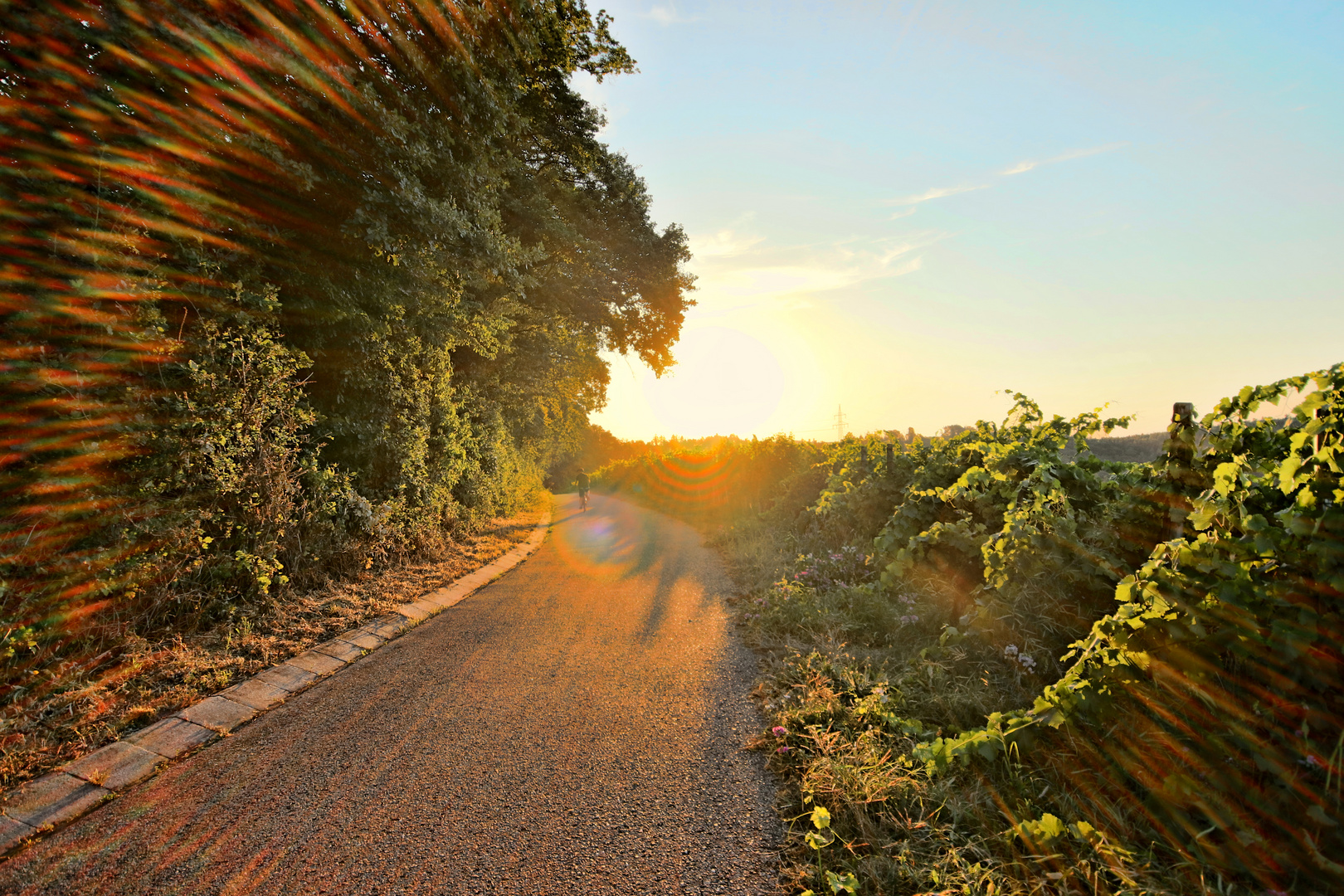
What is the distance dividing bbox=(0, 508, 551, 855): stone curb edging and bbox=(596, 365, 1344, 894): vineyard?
12.2 feet

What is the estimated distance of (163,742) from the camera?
327 centimetres

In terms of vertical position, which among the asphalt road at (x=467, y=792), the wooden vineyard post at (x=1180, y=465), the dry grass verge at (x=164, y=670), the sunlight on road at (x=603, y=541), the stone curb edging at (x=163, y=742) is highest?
the wooden vineyard post at (x=1180, y=465)

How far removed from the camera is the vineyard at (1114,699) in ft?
6.73

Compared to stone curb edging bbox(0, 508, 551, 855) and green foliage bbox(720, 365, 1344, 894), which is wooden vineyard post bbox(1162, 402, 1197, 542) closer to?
green foliage bbox(720, 365, 1344, 894)

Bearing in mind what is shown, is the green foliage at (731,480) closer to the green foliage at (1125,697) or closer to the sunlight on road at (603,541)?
the sunlight on road at (603,541)

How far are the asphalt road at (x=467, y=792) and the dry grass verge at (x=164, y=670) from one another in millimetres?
599

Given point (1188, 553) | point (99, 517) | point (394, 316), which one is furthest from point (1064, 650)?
point (394, 316)

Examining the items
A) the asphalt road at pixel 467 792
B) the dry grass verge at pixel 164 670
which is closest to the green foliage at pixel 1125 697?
the asphalt road at pixel 467 792

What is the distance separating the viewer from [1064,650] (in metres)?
3.55

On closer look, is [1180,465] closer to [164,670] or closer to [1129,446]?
[164,670]

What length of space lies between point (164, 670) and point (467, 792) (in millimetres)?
2907

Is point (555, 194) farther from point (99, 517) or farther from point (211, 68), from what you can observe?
point (99, 517)

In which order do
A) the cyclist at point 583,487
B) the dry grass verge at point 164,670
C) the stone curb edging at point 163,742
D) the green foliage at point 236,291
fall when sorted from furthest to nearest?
1. the cyclist at point 583,487
2. the green foliage at point 236,291
3. the dry grass verge at point 164,670
4. the stone curb edging at point 163,742

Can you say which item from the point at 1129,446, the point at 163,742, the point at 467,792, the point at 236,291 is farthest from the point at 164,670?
the point at 1129,446
